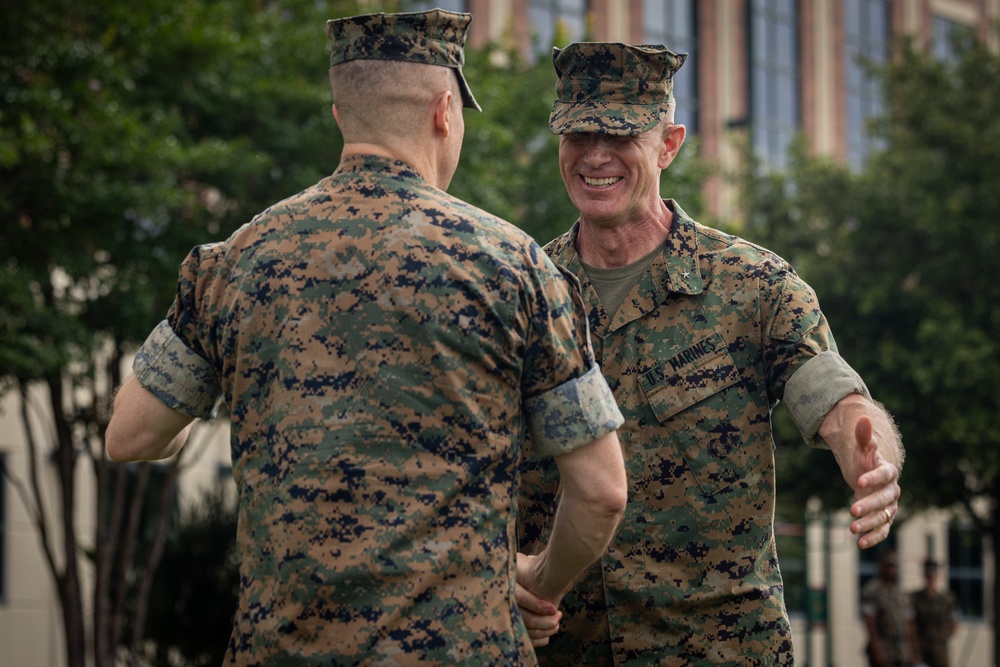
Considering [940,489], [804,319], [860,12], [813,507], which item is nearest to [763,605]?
[804,319]

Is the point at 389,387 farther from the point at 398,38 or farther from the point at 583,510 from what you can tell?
the point at 398,38

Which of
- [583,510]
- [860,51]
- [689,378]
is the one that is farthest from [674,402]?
[860,51]

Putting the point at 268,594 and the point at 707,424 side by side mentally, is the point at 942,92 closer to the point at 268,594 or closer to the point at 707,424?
the point at 707,424

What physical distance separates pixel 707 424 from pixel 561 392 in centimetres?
118

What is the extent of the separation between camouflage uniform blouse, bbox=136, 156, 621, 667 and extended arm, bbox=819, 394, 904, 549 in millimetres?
632

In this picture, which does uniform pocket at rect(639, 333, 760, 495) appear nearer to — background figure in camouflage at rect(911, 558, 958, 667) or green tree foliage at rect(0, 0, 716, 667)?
green tree foliage at rect(0, 0, 716, 667)

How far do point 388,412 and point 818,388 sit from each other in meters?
1.36

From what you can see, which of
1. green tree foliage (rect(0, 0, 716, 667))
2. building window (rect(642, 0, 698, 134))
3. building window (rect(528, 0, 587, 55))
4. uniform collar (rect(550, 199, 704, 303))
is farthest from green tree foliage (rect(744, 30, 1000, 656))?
uniform collar (rect(550, 199, 704, 303))

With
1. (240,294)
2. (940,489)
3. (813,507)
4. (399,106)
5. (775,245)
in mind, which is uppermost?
(399,106)

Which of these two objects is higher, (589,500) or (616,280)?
(616,280)

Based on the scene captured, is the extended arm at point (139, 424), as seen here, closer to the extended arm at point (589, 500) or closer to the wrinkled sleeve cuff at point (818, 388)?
the extended arm at point (589, 500)

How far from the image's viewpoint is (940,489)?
1909cm

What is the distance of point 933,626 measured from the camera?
62.9 feet

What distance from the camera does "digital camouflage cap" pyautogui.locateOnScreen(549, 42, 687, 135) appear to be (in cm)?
420
